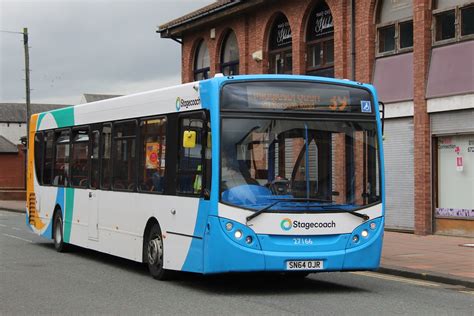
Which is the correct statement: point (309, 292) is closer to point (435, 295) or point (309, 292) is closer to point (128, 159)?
point (435, 295)

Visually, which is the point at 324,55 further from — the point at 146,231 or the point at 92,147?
the point at 146,231

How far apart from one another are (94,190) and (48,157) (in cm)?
330

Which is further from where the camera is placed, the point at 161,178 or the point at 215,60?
the point at 215,60

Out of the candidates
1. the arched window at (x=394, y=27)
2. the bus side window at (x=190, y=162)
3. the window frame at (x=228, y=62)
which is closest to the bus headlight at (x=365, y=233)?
the bus side window at (x=190, y=162)

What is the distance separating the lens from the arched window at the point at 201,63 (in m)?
30.9

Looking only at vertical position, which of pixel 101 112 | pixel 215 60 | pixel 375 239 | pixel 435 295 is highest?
pixel 215 60

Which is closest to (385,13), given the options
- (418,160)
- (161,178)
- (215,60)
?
(418,160)

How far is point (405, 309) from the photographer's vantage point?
369 inches

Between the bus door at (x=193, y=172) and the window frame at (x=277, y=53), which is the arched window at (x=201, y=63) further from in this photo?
the bus door at (x=193, y=172)

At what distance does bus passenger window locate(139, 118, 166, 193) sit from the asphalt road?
140cm

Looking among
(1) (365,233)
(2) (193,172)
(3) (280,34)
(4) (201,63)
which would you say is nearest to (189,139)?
(2) (193,172)

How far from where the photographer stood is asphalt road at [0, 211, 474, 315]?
364 inches

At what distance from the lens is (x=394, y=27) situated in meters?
21.2

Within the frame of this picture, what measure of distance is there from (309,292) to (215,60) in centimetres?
1966
